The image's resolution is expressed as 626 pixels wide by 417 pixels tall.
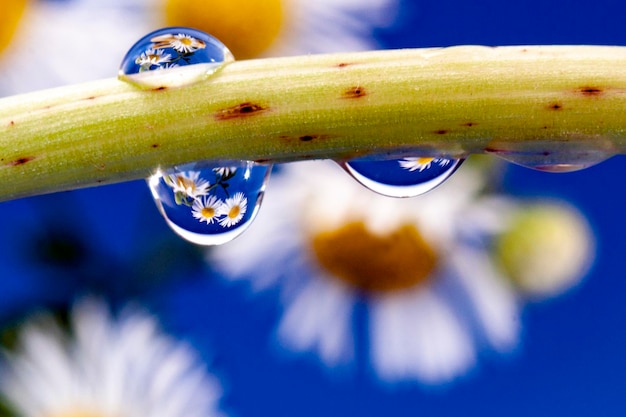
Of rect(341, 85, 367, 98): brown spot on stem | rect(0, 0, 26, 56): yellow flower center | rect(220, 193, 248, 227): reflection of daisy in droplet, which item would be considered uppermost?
rect(0, 0, 26, 56): yellow flower center

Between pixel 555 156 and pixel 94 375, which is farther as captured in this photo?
pixel 94 375

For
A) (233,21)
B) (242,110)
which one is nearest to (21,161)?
(242,110)

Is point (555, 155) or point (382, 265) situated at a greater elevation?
point (382, 265)

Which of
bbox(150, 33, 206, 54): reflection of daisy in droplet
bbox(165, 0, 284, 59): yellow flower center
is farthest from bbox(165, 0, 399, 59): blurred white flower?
bbox(150, 33, 206, 54): reflection of daisy in droplet

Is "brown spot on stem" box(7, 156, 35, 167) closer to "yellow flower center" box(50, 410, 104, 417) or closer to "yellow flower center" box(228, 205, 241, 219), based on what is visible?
"yellow flower center" box(228, 205, 241, 219)

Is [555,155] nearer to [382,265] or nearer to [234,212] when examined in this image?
[234,212]
